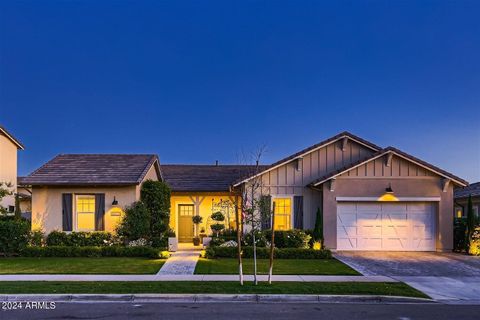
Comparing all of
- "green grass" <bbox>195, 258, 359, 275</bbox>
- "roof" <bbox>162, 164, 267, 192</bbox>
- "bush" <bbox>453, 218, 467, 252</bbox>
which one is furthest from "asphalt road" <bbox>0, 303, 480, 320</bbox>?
"roof" <bbox>162, 164, 267, 192</bbox>

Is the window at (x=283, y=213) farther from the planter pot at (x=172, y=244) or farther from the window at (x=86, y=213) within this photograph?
the window at (x=86, y=213)

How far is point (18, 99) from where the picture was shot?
49.7 m

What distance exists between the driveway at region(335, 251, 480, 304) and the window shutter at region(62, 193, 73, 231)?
11.8 meters

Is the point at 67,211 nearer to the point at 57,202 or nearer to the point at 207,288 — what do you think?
the point at 57,202

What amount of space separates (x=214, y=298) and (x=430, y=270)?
27.2 feet

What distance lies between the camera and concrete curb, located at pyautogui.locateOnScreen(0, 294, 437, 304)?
10.2m

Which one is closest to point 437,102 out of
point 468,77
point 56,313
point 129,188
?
point 468,77

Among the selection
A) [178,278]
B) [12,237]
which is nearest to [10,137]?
[12,237]

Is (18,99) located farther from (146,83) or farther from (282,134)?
(282,134)

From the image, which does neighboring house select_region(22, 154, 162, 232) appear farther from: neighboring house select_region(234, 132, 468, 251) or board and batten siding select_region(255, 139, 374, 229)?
board and batten siding select_region(255, 139, 374, 229)

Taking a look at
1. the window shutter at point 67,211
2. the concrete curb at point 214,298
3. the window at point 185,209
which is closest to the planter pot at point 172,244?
the window shutter at point 67,211

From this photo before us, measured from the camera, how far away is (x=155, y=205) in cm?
2053

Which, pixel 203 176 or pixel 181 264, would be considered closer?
pixel 181 264

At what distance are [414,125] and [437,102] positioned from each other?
3.67 meters
